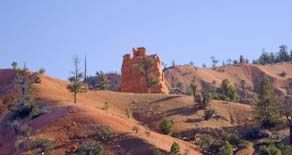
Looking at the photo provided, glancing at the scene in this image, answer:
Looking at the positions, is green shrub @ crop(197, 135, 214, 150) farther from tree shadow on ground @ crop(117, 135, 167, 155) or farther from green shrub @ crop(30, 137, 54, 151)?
green shrub @ crop(30, 137, 54, 151)

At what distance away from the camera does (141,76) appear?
349 ft

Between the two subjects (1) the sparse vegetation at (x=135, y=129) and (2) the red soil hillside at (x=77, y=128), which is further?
(1) the sparse vegetation at (x=135, y=129)

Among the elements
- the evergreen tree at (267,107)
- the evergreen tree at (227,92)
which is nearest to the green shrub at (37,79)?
the evergreen tree at (227,92)

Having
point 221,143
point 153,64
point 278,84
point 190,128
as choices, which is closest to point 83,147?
point 221,143

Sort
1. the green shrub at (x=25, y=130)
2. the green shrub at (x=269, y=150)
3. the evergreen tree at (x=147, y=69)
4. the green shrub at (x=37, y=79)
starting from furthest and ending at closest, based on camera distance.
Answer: the evergreen tree at (x=147, y=69), the green shrub at (x=37, y=79), the green shrub at (x=25, y=130), the green shrub at (x=269, y=150)

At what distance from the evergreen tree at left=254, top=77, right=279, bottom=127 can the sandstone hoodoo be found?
23.6 meters

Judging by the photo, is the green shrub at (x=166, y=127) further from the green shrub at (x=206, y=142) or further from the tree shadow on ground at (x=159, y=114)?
the green shrub at (x=206, y=142)

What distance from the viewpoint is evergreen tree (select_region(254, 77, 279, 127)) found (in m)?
81.6

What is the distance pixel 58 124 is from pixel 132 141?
9.42m

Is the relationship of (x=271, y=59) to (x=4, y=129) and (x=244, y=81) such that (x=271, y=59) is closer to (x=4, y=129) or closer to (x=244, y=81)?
(x=244, y=81)

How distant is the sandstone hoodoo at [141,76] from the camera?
104562 mm

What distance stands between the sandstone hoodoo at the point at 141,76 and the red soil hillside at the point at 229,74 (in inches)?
1546

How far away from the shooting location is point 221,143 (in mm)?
69188

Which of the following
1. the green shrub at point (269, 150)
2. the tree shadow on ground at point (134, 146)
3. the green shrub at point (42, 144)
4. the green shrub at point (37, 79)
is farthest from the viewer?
the green shrub at point (37, 79)
